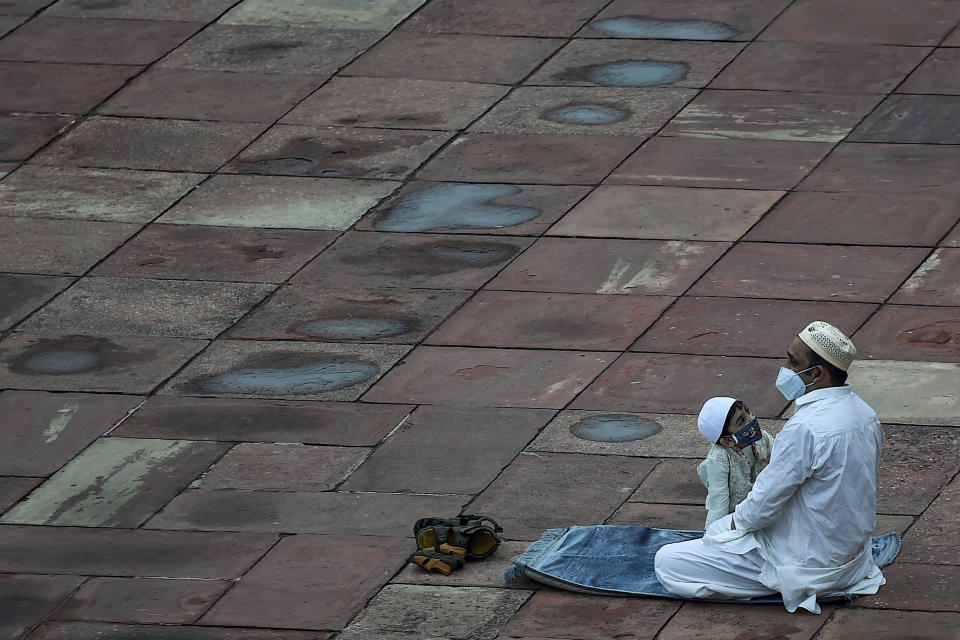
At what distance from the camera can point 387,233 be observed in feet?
46.7

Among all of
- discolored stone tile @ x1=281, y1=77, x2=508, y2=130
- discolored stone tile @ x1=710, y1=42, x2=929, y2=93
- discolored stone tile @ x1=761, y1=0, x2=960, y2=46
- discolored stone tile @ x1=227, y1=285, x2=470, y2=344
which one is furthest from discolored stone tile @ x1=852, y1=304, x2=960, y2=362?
discolored stone tile @ x1=761, y1=0, x2=960, y2=46

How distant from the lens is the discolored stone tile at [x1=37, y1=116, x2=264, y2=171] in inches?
625

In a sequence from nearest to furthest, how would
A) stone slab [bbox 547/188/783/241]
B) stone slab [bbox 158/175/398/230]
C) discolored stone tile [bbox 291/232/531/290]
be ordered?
discolored stone tile [bbox 291/232/531/290]
stone slab [bbox 547/188/783/241]
stone slab [bbox 158/175/398/230]

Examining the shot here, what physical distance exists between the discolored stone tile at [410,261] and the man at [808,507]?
15.9 ft

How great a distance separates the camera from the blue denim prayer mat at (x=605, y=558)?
8969mm

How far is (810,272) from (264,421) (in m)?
4.03

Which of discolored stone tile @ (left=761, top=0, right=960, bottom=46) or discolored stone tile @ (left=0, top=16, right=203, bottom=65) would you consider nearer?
discolored stone tile @ (left=761, top=0, right=960, bottom=46)

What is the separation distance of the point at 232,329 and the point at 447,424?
2.28 meters

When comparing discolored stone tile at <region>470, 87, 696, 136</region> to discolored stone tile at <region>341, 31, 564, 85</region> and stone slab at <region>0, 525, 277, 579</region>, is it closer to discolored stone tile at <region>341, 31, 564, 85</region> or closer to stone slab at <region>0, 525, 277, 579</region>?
discolored stone tile at <region>341, 31, 564, 85</region>

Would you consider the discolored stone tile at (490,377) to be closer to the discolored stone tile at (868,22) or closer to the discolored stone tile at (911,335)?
the discolored stone tile at (911,335)

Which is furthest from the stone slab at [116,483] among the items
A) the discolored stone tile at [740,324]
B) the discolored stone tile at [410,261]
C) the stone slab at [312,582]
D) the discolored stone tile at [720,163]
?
the discolored stone tile at [720,163]

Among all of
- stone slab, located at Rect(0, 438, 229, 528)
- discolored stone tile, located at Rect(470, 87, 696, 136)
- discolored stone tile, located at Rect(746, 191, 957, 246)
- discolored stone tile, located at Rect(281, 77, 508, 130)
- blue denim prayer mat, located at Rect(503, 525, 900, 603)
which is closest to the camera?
blue denim prayer mat, located at Rect(503, 525, 900, 603)

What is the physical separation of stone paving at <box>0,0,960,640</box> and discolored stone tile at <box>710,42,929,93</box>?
0.14ft

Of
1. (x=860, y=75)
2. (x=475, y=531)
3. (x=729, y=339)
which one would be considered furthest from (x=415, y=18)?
(x=475, y=531)
